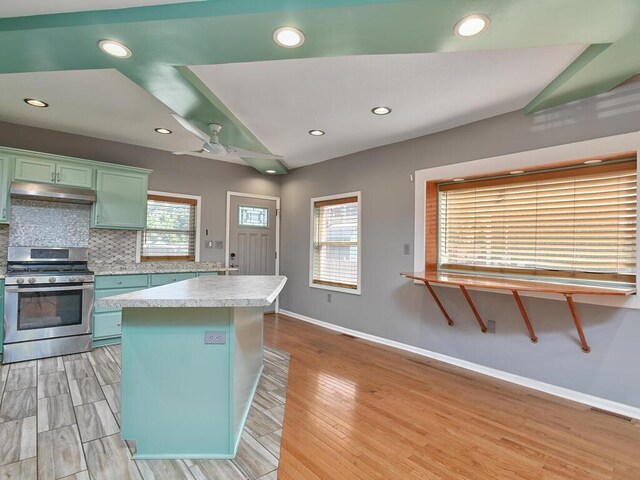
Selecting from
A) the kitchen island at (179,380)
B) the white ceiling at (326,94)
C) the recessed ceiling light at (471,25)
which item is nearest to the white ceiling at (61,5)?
the white ceiling at (326,94)

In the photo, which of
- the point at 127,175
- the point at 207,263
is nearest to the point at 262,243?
the point at 207,263

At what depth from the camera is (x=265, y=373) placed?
10.1 ft

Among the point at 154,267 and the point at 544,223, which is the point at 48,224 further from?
the point at 544,223

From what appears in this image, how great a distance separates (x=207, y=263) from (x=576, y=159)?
14.7 ft

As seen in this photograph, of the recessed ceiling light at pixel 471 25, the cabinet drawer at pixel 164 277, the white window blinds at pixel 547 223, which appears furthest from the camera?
the cabinet drawer at pixel 164 277

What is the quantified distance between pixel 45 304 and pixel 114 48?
284 centimetres

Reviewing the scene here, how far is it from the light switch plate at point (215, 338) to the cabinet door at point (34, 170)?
3086 mm

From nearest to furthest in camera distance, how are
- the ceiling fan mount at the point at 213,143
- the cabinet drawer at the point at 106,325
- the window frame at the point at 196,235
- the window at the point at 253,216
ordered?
the ceiling fan mount at the point at 213,143
the cabinet drawer at the point at 106,325
the window frame at the point at 196,235
the window at the point at 253,216

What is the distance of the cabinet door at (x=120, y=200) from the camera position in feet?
12.7

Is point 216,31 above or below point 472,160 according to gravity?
above

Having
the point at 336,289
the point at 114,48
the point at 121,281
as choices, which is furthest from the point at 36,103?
the point at 336,289

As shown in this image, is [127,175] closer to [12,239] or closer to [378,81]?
[12,239]

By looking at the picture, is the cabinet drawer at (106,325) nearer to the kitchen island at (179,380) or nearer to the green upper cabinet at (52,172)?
the green upper cabinet at (52,172)

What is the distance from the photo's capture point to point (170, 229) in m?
4.71
